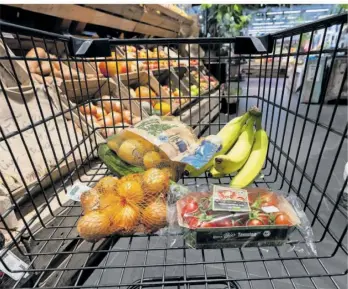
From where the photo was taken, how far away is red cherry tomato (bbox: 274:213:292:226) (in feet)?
1.67

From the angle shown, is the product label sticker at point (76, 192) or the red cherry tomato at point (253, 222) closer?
the red cherry tomato at point (253, 222)

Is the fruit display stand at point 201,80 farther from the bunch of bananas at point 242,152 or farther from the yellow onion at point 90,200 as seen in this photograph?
the yellow onion at point 90,200

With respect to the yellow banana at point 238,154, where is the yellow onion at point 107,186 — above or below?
below

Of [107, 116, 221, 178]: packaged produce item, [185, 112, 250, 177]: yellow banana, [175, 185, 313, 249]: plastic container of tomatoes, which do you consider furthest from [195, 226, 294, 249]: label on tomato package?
[185, 112, 250, 177]: yellow banana

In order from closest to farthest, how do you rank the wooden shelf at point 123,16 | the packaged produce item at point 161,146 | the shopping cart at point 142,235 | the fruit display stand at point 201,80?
the shopping cart at point 142,235 → the packaged produce item at point 161,146 → the wooden shelf at point 123,16 → the fruit display stand at point 201,80

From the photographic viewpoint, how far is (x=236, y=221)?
52 cm

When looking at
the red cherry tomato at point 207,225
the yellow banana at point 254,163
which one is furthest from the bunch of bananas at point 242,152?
the red cherry tomato at point 207,225

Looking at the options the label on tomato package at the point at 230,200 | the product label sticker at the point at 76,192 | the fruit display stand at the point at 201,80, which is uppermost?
the label on tomato package at the point at 230,200

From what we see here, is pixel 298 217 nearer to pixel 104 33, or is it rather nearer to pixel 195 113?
pixel 195 113

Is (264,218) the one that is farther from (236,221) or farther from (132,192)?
(132,192)

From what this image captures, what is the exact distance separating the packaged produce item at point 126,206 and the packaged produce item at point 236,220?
1.8 inches

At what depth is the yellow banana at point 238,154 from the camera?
2.30 ft

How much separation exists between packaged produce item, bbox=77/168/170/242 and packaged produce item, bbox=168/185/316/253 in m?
0.04

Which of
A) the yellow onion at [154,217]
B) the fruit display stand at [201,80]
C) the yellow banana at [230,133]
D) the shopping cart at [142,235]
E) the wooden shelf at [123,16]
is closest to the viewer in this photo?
the shopping cart at [142,235]
